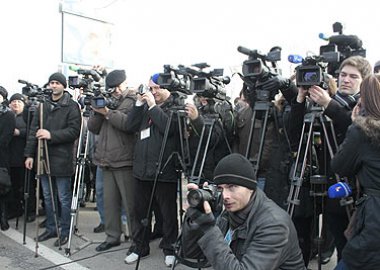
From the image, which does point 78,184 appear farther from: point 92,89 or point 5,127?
point 5,127

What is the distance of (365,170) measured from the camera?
2.22 m

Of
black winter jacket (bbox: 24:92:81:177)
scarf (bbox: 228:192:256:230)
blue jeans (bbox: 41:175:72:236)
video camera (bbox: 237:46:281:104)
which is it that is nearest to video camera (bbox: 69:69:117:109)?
black winter jacket (bbox: 24:92:81:177)

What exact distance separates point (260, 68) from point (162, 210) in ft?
6.12

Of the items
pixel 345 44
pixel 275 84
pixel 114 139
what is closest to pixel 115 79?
pixel 114 139

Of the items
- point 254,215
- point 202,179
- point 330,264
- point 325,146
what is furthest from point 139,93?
point 330,264

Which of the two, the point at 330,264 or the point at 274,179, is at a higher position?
the point at 274,179

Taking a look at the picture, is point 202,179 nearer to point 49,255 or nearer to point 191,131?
point 191,131

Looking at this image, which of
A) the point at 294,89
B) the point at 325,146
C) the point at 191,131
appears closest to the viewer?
the point at 325,146

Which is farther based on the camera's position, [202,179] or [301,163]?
[202,179]

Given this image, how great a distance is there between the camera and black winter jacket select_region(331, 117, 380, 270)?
2105mm

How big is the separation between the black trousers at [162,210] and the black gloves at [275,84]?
1.53m

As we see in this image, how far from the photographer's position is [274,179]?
3.23 metres

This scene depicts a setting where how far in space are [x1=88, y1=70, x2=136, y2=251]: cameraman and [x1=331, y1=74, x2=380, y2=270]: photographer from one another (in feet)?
8.06

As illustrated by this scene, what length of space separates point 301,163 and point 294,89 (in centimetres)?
57
